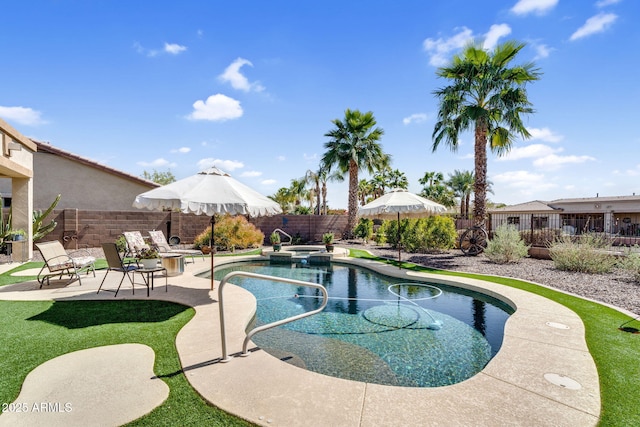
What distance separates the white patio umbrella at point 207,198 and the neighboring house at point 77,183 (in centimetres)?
1467

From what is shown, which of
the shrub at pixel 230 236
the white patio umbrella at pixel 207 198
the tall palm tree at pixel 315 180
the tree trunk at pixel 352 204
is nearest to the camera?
the white patio umbrella at pixel 207 198

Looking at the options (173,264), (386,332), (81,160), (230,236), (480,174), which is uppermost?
(81,160)

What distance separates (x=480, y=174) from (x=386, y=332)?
435 inches

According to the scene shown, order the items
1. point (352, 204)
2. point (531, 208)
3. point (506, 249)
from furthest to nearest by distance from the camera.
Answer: point (531, 208) < point (352, 204) < point (506, 249)

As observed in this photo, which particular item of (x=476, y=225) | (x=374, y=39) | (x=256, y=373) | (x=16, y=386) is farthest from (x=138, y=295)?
(x=476, y=225)

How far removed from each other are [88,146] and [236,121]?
34.6 feet

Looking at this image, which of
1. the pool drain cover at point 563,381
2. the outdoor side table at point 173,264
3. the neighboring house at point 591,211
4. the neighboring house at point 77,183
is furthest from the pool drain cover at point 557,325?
the neighboring house at point 591,211

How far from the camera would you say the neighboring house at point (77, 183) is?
17.3 metres

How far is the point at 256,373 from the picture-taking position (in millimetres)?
3252

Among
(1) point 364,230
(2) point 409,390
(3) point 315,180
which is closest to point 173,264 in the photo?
(2) point 409,390

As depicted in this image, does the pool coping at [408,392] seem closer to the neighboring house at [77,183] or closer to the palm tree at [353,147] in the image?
the palm tree at [353,147]

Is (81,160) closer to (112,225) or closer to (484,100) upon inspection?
(112,225)

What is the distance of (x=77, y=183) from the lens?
17875 millimetres

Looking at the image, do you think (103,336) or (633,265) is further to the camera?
(633,265)
